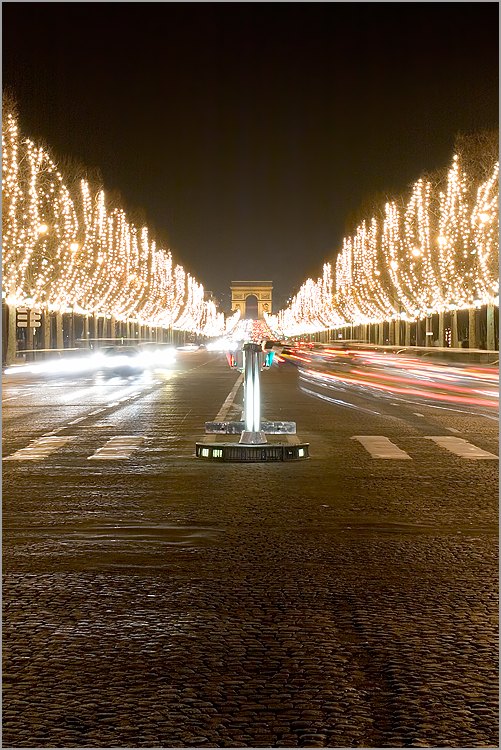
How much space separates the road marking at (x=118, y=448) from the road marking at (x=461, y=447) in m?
4.87


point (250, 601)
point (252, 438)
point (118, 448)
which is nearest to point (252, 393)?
point (252, 438)

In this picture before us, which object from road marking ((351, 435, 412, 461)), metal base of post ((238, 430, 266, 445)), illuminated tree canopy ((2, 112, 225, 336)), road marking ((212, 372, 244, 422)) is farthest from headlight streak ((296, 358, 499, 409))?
illuminated tree canopy ((2, 112, 225, 336))

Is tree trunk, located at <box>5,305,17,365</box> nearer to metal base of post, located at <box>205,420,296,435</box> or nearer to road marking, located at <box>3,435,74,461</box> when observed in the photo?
road marking, located at <box>3,435,74,461</box>

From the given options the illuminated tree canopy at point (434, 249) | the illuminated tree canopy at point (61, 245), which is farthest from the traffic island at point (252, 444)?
the illuminated tree canopy at point (434, 249)

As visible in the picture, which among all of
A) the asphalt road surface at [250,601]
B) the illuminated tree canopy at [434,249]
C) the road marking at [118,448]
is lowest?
the asphalt road surface at [250,601]

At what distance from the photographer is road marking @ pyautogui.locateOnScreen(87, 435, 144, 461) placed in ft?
57.3

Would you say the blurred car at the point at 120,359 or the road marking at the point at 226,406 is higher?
the blurred car at the point at 120,359

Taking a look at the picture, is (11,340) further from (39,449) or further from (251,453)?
(251,453)

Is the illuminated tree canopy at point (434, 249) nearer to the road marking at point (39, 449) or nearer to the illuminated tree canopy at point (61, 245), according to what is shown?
the illuminated tree canopy at point (61, 245)

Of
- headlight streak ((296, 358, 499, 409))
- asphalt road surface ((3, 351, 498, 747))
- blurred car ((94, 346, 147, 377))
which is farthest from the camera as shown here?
blurred car ((94, 346, 147, 377))

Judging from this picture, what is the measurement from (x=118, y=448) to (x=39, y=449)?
1.21 m

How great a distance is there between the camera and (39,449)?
61.3 feet

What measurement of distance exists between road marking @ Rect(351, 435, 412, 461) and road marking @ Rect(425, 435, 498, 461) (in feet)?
2.59

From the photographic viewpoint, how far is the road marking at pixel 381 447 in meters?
17.7
